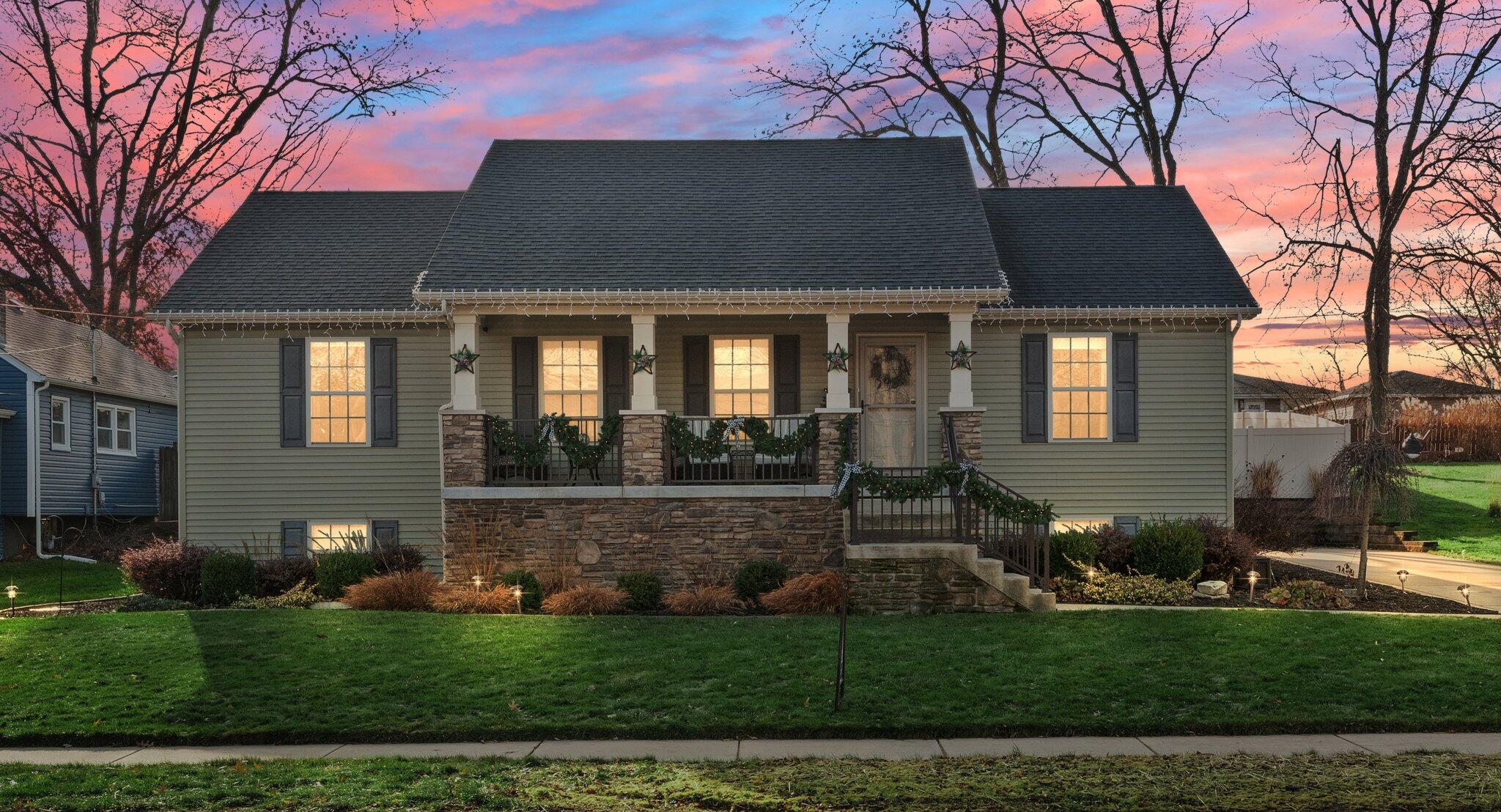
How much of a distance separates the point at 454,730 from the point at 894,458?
9.50m

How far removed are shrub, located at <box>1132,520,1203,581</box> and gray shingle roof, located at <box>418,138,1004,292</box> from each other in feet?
12.6

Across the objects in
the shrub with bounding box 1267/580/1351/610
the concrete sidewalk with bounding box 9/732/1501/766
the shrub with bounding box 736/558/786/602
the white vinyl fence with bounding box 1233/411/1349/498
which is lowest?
the concrete sidewalk with bounding box 9/732/1501/766

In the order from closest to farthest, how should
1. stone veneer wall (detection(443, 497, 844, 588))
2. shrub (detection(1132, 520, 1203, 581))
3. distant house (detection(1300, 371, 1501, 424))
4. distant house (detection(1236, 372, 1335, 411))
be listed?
1. shrub (detection(1132, 520, 1203, 581))
2. stone veneer wall (detection(443, 497, 844, 588))
3. distant house (detection(1300, 371, 1501, 424))
4. distant house (detection(1236, 372, 1335, 411))

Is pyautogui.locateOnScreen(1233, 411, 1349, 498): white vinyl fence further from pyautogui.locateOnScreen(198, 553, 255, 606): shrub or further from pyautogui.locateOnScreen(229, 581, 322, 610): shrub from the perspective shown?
pyautogui.locateOnScreen(198, 553, 255, 606): shrub

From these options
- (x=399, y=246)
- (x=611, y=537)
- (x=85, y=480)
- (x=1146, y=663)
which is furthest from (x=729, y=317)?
(x=85, y=480)

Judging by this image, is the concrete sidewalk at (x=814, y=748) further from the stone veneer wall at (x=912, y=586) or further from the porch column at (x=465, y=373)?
the porch column at (x=465, y=373)

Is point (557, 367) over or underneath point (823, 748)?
over

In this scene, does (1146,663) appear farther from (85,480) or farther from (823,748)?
(85,480)

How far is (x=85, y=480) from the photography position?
26500 millimetres

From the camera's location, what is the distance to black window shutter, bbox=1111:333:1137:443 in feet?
59.7

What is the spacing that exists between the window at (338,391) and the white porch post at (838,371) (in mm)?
7143

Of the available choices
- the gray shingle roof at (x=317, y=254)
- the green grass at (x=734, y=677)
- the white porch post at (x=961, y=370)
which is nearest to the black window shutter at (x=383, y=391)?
the gray shingle roof at (x=317, y=254)

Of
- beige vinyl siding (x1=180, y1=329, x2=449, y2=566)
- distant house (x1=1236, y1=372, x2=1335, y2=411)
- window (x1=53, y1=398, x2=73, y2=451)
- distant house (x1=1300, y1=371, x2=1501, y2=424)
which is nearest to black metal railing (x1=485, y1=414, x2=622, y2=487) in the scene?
beige vinyl siding (x1=180, y1=329, x2=449, y2=566)

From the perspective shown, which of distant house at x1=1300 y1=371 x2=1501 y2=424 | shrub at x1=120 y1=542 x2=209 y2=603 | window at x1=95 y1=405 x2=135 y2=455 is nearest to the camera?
shrub at x1=120 y1=542 x2=209 y2=603
